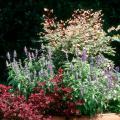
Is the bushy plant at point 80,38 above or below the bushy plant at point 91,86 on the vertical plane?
above

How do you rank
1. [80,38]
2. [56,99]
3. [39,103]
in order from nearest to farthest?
[39,103] < [56,99] < [80,38]

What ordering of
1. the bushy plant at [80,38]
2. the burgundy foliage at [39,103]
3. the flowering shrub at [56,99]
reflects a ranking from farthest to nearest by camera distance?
the bushy plant at [80,38], the flowering shrub at [56,99], the burgundy foliage at [39,103]

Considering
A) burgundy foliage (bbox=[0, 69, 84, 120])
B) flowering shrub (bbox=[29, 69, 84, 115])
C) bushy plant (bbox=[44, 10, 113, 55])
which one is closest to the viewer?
burgundy foliage (bbox=[0, 69, 84, 120])

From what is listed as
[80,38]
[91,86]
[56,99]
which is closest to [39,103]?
[56,99]

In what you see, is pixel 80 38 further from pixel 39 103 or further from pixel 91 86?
pixel 39 103

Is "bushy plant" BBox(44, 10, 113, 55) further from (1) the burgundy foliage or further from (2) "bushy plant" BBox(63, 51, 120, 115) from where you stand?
(1) the burgundy foliage

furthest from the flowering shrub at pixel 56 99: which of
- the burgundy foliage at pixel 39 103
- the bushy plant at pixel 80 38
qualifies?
the bushy plant at pixel 80 38

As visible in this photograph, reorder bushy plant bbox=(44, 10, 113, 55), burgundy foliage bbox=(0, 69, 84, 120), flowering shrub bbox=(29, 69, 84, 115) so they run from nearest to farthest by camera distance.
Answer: burgundy foliage bbox=(0, 69, 84, 120) < flowering shrub bbox=(29, 69, 84, 115) < bushy plant bbox=(44, 10, 113, 55)

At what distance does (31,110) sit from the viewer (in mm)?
6094

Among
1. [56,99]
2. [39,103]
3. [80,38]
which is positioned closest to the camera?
[39,103]

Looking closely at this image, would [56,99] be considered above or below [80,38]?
below

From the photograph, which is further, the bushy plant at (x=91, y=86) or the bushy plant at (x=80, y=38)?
the bushy plant at (x=80, y=38)

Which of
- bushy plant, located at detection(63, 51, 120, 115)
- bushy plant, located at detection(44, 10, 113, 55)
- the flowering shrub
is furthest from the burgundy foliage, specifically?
bushy plant, located at detection(44, 10, 113, 55)

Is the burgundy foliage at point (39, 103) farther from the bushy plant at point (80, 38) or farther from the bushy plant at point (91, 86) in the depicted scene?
the bushy plant at point (80, 38)
